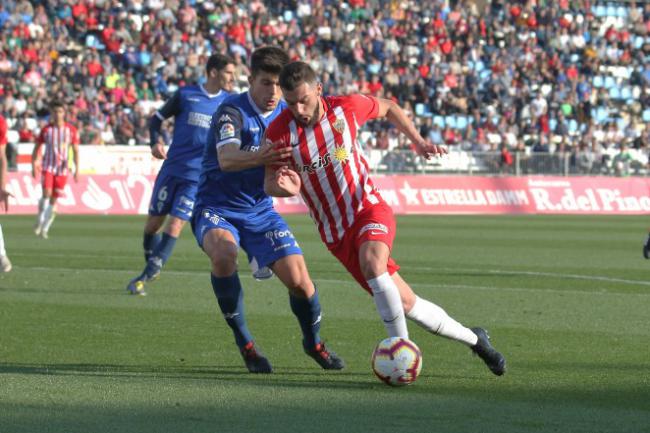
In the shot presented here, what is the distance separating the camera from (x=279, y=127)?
24.3 ft

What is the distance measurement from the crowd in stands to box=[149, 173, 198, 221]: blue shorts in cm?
1973

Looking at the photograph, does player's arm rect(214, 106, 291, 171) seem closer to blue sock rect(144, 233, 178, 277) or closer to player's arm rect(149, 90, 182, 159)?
player's arm rect(149, 90, 182, 159)

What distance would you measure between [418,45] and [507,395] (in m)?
37.9

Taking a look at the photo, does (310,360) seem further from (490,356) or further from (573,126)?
(573,126)

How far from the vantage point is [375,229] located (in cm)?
725

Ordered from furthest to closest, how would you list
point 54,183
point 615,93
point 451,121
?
point 615,93 → point 451,121 → point 54,183

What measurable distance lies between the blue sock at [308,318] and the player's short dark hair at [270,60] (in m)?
1.40

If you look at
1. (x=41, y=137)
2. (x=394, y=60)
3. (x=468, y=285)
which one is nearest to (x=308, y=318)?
(x=468, y=285)

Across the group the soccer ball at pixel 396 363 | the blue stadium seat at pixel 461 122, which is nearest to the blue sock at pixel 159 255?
the soccer ball at pixel 396 363

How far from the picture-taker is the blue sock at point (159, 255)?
1290cm

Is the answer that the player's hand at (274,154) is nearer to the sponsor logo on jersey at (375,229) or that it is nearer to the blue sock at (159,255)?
the sponsor logo on jersey at (375,229)

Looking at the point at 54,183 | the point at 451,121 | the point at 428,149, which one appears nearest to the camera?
the point at 428,149

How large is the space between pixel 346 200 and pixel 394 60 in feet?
116

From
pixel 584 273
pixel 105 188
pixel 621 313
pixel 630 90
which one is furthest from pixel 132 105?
pixel 621 313
